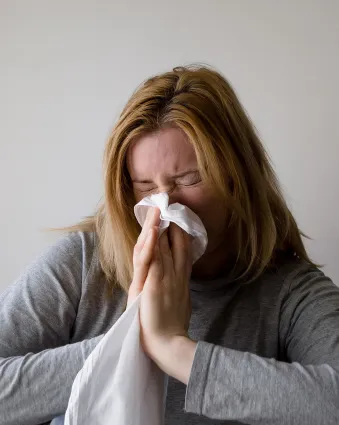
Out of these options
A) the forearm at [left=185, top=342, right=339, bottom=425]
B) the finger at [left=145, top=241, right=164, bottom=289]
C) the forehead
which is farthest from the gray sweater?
the forehead

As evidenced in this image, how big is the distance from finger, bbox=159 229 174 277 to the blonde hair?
0.11m

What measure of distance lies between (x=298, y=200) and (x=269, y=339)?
0.40m

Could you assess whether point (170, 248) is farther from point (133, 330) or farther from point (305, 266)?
point (305, 266)

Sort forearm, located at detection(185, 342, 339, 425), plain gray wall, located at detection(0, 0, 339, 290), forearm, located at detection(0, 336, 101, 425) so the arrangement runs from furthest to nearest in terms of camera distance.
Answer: plain gray wall, located at detection(0, 0, 339, 290) → forearm, located at detection(0, 336, 101, 425) → forearm, located at detection(185, 342, 339, 425)

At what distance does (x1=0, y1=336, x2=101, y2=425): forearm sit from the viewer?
92 cm

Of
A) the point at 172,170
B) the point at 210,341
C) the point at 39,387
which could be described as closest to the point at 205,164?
the point at 172,170

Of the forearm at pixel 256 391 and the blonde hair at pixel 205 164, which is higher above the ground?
the blonde hair at pixel 205 164

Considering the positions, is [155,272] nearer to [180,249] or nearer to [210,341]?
[180,249]

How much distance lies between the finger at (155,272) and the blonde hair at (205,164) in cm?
12

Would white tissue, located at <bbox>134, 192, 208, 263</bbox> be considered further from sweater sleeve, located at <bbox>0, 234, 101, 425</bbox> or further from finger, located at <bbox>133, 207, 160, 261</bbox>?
sweater sleeve, located at <bbox>0, 234, 101, 425</bbox>

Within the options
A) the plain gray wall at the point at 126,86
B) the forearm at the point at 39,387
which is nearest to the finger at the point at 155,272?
the forearm at the point at 39,387

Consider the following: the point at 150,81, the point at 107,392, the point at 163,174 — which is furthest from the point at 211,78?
the point at 107,392

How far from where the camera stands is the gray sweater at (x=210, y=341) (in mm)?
820

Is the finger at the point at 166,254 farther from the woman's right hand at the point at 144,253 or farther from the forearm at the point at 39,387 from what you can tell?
the forearm at the point at 39,387
